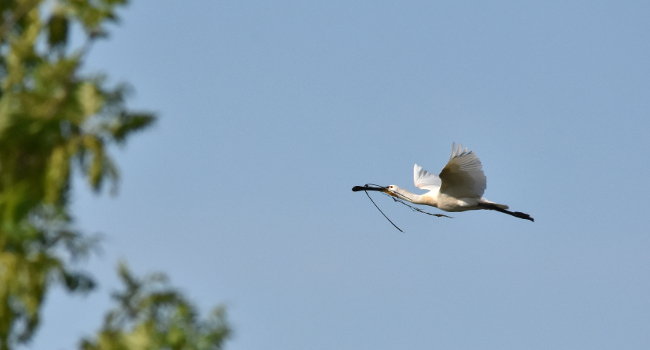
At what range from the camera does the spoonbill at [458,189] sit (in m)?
22.2

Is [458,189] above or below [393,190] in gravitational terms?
below

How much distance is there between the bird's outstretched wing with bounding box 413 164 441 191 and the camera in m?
25.3

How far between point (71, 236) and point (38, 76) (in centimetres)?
155

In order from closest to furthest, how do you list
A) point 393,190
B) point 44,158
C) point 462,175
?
point 44,158 < point 462,175 < point 393,190

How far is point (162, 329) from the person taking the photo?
13.2 m

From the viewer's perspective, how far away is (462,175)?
22609 millimetres

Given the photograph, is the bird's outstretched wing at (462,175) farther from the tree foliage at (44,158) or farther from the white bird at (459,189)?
the tree foliage at (44,158)

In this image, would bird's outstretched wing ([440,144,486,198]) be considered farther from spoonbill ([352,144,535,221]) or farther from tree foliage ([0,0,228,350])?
tree foliage ([0,0,228,350])

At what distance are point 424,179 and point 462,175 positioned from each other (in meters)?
2.89

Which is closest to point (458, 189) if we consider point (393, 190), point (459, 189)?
point (459, 189)

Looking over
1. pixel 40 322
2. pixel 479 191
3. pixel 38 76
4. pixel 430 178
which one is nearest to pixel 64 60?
pixel 38 76

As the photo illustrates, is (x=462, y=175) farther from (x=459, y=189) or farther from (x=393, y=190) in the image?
(x=393, y=190)

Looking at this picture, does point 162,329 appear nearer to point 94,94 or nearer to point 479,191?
point 94,94

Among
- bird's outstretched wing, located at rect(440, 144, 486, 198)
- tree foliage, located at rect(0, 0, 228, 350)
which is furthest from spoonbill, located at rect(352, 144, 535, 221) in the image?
tree foliage, located at rect(0, 0, 228, 350)
